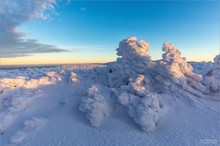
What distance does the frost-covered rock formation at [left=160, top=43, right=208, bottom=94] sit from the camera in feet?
44.2

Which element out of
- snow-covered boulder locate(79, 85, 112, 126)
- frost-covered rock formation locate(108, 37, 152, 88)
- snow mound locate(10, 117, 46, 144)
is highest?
frost-covered rock formation locate(108, 37, 152, 88)

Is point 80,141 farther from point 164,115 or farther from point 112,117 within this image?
point 164,115

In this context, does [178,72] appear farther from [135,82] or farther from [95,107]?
[95,107]

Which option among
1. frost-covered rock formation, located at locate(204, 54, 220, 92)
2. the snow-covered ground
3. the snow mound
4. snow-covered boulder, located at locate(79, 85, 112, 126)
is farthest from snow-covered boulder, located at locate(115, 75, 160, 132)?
frost-covered rock formation, located at locate(204, 54, 220, 92)

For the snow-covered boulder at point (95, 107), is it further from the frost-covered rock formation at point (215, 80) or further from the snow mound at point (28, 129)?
the frost-covered rock formation at point (215, 80)

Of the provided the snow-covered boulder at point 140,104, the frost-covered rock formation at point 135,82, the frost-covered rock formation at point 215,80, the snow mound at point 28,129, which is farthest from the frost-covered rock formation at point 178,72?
the snow mound at point 28,129

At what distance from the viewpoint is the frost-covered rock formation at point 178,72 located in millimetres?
13461

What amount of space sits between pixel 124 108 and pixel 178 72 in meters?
5.33

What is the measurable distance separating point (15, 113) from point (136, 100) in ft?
28.1

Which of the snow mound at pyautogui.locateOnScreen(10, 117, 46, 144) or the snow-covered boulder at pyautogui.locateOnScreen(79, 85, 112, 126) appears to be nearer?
the snow mound at pyautogui.locateOnScreen(10, 117, 46, 144)

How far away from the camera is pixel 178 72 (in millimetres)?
13695

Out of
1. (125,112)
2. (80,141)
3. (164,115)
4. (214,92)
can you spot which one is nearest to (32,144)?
(80,141)

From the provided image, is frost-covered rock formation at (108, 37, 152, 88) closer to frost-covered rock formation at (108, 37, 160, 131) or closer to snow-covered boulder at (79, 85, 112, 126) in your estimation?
frost-covered rock formation at (108, 37, 160, 131)

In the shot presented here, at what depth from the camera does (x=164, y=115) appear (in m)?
11.8
